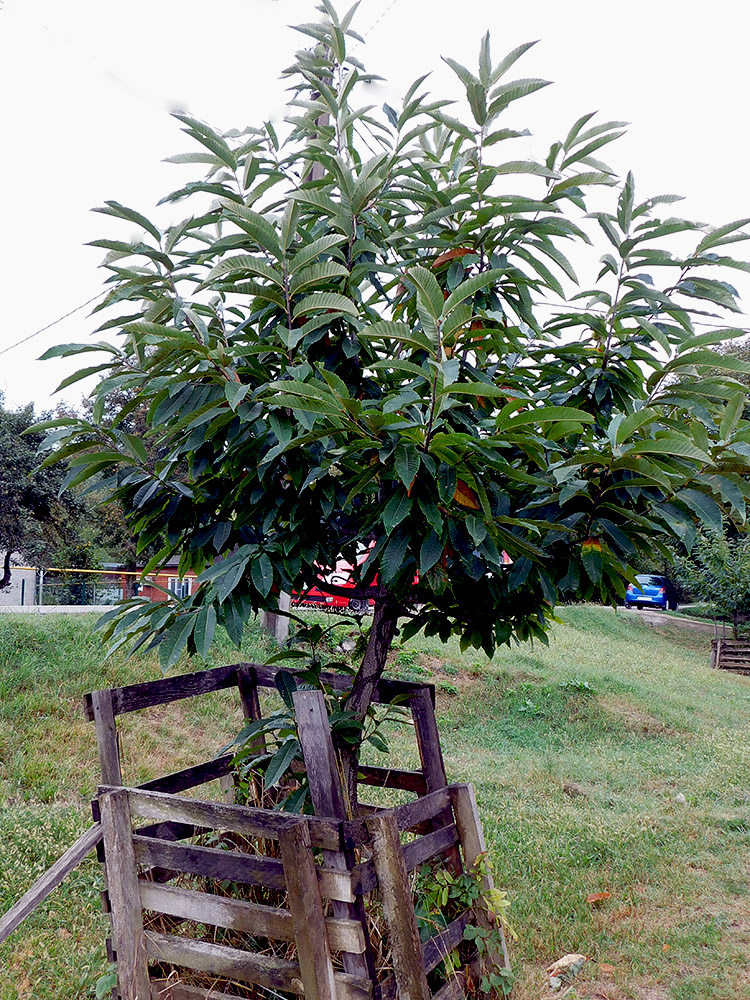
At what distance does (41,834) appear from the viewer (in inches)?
182

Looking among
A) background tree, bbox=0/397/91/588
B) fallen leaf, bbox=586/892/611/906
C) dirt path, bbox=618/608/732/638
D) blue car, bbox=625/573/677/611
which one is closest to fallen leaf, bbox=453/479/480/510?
fallen leaf, bbox=586/892/611/906

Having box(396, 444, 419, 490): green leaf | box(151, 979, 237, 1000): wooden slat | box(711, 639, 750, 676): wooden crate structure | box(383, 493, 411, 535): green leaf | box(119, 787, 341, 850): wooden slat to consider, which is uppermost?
box(396, 444, 419, 490): green leaf

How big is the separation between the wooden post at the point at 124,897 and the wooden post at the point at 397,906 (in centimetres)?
88

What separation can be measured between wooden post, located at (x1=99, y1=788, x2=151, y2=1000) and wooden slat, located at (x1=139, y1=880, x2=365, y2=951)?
2.4 inches

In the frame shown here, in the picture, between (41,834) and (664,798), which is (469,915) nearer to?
(41,834)

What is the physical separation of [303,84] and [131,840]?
278 cm

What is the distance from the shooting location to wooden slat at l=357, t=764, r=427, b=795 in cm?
321

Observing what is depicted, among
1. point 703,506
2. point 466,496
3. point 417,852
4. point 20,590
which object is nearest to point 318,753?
point 417,852

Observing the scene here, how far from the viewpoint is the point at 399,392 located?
2.22 meters

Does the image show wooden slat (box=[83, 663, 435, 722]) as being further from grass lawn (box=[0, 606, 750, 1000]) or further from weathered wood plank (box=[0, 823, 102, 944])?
grass lawn (box=[0, 606, 750, 1000])

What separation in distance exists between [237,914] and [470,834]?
974 mm

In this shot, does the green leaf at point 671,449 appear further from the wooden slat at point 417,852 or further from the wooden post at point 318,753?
the wooden slat at point 417,852

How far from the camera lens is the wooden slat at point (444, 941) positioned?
262cm

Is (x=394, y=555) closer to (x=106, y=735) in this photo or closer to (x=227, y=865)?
(x=227, y=865)
